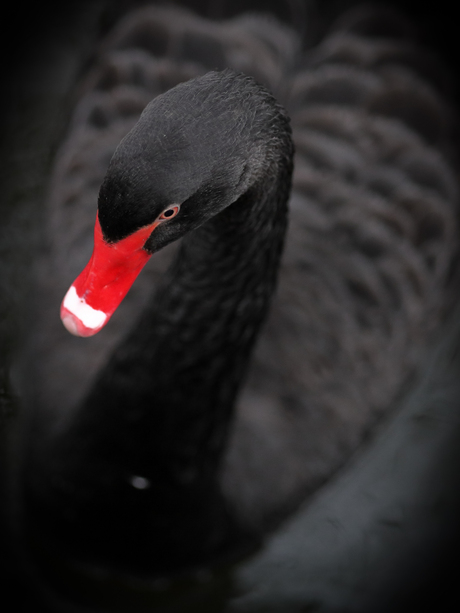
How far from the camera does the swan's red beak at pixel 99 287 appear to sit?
1.40 metres

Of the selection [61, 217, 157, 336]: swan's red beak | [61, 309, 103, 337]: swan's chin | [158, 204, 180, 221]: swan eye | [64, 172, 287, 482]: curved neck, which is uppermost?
[64, 172, 287, 482]: curved neck

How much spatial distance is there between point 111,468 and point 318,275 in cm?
119

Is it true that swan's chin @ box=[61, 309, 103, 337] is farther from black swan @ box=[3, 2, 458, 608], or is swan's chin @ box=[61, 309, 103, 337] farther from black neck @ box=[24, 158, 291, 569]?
black neck @ box=[24, 158, 291, 569]

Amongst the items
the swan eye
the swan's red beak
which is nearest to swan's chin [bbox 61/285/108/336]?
the swan's red beak

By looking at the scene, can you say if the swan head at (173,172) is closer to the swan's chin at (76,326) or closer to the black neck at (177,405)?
the swan's chin at (76,326)

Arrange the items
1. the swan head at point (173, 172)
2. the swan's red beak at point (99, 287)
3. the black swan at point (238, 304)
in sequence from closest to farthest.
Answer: the swan head at point (173, 172) < the swan's red beak at point (99, 287) < the black swan at point (238, 304)

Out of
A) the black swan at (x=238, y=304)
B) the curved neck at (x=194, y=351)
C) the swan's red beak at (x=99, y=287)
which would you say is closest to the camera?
the swan's red beak at (x=99, y=287)

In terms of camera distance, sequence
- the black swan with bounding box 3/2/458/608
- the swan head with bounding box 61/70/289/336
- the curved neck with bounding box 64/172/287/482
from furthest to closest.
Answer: the black swan with bounding box 3/2/458/608, the curved neck with bounding box 64/172/287/482, the swan head with bounding box 61/70/289/336

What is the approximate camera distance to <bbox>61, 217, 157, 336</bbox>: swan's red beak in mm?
1400

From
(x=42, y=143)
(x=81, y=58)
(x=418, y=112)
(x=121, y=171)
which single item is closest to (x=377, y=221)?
(x=418, y=112)

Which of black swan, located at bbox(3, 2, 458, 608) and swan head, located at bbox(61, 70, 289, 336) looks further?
black swan, located at bbox(3, 2, 458, 608)

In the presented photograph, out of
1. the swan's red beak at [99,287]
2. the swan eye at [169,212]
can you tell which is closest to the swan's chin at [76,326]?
the swan's red beak at [99,287]

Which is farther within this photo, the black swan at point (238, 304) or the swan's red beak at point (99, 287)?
the black swan at point (238, 304)

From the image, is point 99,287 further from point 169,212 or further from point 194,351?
point 194,351
